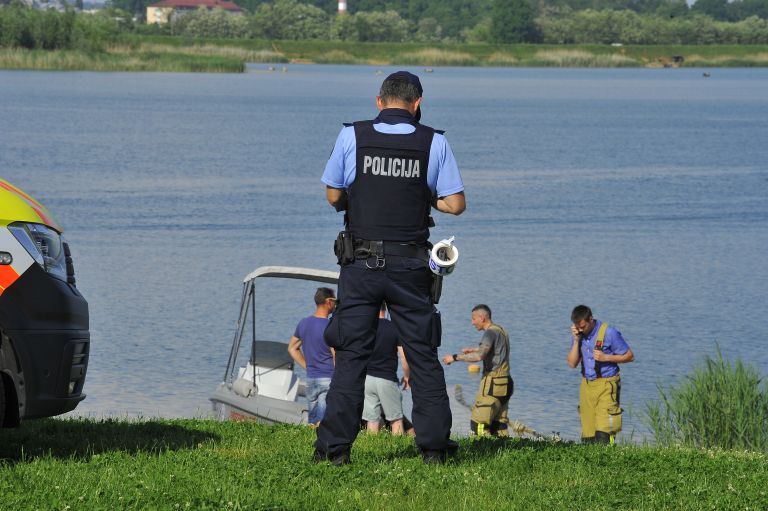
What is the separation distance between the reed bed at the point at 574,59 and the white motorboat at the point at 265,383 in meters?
158

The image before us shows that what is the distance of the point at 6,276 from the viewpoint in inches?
244

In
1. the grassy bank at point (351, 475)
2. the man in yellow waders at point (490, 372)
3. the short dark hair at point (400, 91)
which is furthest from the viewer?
the man in yellow waders at point (490, 372)

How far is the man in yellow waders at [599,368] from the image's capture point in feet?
38.3

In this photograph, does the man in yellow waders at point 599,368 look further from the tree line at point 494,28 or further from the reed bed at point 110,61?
the tree line at point 494,28

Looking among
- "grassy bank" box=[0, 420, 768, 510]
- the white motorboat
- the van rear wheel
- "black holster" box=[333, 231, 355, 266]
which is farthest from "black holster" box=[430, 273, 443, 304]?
the white motorboat

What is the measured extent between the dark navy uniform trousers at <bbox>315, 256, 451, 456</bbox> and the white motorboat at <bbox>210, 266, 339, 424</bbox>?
4.51m

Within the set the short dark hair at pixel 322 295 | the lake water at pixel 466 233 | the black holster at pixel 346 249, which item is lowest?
the lake water at pixel 466 233

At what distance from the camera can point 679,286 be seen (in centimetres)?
2494

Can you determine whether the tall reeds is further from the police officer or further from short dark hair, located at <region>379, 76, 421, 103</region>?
short dark hair, located at <region>379, 76, 421, 103</region>

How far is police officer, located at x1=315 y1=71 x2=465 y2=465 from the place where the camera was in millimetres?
6641

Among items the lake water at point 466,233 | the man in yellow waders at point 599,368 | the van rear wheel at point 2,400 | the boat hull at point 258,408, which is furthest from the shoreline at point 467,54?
the van rear wheel at point 2,400

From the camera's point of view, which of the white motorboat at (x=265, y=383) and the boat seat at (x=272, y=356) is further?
the boat seat at (x=272, y=356)

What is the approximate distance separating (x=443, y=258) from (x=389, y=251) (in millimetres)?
285

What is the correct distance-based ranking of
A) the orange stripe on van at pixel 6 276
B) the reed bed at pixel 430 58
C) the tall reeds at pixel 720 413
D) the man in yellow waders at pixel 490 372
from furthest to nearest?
1. the reed bed at pixel 430 58
2. the man in yellow waders at pixel 490 372
3. the tall reeds at pixel 720 413
4. the orange stripe on van at pixel 6 276
